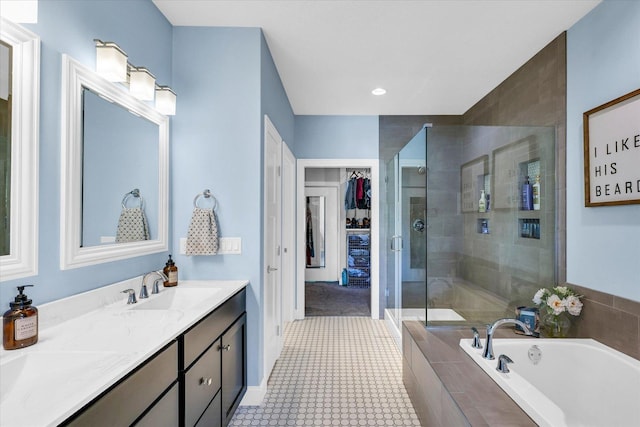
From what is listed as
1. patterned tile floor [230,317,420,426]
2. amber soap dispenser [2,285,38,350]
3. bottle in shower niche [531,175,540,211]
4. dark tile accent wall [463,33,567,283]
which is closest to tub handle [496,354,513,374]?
patterned tile floor [230,317,420,426]

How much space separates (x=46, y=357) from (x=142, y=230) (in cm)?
102

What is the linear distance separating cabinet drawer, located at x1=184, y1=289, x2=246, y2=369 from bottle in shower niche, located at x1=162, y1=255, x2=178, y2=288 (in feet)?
1.33

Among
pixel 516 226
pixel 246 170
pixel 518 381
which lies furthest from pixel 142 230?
pixel 516 226

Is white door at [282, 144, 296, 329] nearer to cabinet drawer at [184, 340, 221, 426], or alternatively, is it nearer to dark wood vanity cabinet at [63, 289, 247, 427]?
dark wood vanity cabinet at [63, 289, 247, 427]

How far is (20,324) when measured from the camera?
109 centimetres

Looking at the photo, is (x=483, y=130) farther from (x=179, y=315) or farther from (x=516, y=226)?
(x=179, y=315)

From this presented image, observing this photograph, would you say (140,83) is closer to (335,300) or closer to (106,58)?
(106,58)

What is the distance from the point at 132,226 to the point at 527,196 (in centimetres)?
281

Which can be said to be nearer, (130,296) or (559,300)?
(130,296)

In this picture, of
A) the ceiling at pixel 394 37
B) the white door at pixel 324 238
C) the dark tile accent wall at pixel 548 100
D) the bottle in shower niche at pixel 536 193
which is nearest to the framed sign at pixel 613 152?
the dark tile accent wall at pixel 548 100

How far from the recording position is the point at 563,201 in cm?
235

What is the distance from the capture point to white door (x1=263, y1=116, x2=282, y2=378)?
8.28ft

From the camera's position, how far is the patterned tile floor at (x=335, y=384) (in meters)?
2.14

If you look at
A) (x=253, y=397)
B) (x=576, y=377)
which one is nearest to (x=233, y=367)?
(x=253, y=397)
